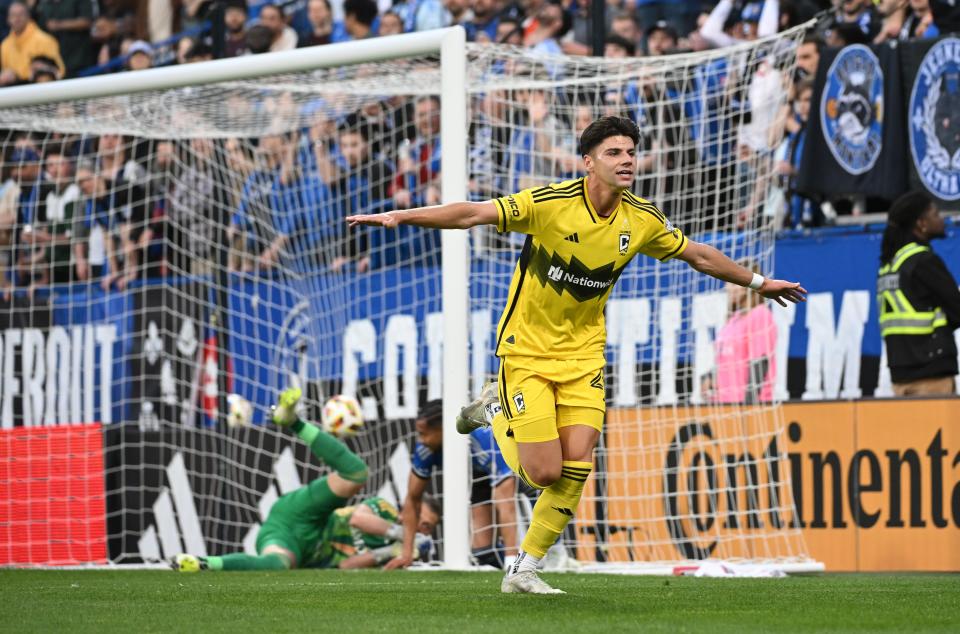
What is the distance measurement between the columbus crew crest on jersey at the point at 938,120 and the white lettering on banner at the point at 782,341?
1.49 m

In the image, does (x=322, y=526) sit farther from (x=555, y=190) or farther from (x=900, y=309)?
(x=555, y=190)

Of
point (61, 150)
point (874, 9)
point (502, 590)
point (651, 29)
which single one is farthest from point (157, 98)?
point (502, 590)

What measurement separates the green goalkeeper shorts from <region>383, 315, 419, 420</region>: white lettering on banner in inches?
71.6

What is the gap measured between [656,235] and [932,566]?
4.38 metres

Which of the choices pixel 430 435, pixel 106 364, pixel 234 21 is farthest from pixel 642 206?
pixel 234 21

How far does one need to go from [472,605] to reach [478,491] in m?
4.44

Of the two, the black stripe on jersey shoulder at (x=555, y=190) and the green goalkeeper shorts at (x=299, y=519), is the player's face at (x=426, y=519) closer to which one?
the green goalkeeper shorts at (x=299, y=519)

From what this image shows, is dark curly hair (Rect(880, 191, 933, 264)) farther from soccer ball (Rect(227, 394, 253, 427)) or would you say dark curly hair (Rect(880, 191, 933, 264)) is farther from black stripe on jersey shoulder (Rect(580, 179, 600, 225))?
soccer ball (Rect(227, 394, 253, 427))

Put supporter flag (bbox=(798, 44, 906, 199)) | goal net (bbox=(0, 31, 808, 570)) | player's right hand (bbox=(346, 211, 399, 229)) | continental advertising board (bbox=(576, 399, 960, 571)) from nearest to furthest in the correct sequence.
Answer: player's right hand (bbox=(346, 211, 399, 229))
continental advertising board (bbox=(576, 399, 960, 571))
goal net (bbox=(0, 31, 808, 570))
supporter flag (bbox=(798, 44, 906, 199))

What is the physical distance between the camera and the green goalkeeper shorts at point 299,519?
38.4ft

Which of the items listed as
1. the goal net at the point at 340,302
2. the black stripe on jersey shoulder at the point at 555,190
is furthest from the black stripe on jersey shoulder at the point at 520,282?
the goal net at the point at 340,302

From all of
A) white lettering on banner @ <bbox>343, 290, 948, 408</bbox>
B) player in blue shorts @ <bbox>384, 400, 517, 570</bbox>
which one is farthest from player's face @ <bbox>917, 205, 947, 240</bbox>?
player in blue shorts @ <bbox>384, 400, 517, 570</bbox>

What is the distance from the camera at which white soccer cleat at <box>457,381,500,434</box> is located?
27.7 ft

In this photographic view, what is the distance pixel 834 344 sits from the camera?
1251cm
